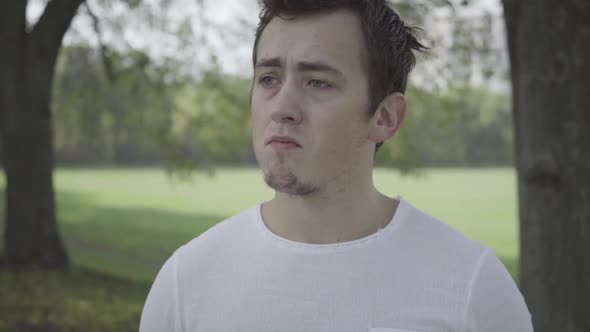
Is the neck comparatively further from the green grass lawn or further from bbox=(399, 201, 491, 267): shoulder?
the green grass lawn

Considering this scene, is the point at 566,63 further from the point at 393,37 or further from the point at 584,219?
the point at 393,37

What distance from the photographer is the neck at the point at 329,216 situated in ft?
7.40

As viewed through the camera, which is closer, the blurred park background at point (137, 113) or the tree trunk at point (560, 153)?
the tree trunk at point (560, 153)

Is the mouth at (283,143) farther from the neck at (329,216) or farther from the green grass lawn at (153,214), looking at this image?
the green grass lawn at (153,214)

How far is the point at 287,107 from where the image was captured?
6.97 feet

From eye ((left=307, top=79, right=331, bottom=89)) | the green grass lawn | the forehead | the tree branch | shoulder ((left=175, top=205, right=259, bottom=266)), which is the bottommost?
the green grass lawn

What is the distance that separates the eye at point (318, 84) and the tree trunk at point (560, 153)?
12.4 ft

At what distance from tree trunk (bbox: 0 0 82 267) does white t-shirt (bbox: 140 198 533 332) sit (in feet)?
34.4

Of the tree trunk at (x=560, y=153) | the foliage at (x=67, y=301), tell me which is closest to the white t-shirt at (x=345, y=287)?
the tree trunk at (x=560, y=153)

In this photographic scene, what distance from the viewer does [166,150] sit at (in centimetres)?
Result: 1495

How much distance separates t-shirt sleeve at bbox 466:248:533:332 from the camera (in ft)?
6.98

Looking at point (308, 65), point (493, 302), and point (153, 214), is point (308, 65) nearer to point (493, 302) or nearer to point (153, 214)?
point (493, 302)

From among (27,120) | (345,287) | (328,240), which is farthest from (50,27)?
(345,287)

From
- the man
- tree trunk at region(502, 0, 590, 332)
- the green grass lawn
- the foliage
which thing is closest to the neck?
the man
